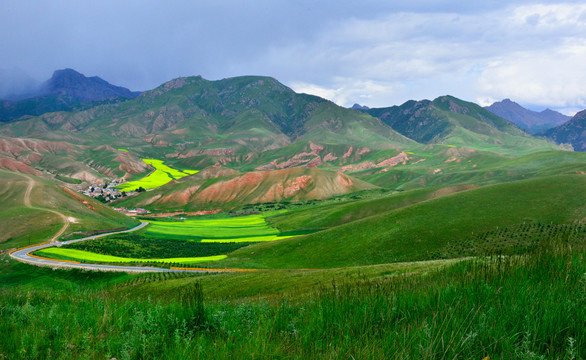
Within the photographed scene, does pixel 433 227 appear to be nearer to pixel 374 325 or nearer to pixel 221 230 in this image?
pixel 374 325

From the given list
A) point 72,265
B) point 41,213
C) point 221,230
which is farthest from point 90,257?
point 221,230

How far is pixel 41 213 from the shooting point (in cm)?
11012

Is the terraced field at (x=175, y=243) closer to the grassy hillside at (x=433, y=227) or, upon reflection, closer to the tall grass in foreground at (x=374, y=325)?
the grassy hillside at (x=433, y=227)

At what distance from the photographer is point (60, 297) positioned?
29.5ft

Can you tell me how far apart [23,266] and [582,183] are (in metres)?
131

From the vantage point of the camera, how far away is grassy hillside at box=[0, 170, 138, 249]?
98.9m

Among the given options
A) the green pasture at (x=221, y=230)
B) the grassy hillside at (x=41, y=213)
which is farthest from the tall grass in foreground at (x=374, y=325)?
the grassy hillside at (x=41, y=213)

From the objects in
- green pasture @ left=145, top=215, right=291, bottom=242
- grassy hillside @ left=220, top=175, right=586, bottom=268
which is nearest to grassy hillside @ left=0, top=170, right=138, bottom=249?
green pasture @ left=145, top=215, right=291, bottom=242

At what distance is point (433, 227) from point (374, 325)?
66970mm

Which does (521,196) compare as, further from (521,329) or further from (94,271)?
(94,271)

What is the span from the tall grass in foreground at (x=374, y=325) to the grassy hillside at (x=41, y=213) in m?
117

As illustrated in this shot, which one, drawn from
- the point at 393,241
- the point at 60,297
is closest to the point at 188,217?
the point at 393,241

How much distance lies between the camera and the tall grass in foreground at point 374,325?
3852 millimetres

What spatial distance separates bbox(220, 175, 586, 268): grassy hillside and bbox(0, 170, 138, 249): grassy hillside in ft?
227
